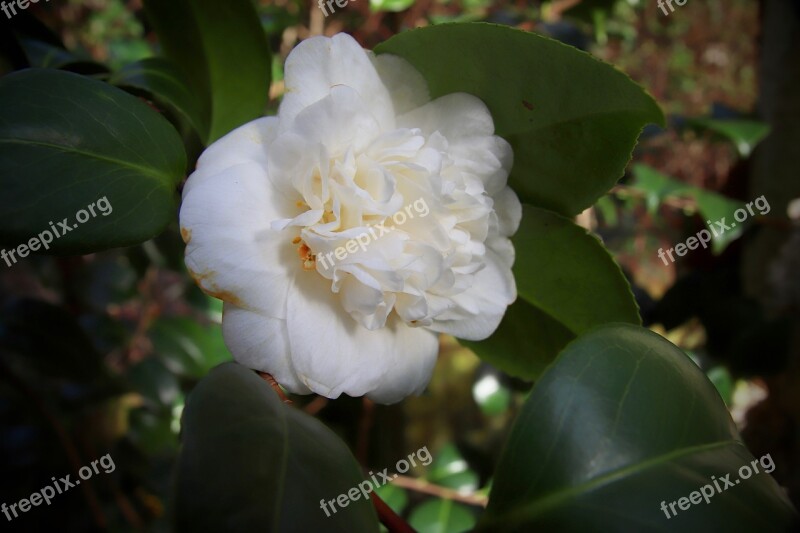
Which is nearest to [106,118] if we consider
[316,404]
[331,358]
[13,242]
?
[13,242]

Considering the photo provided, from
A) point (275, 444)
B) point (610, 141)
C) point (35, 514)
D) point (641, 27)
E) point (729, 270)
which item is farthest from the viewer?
point (641, 27)

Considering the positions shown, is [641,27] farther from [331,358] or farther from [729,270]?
[331,358]

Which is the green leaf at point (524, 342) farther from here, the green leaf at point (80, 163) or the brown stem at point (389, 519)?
the green leaf at point (80, 163)

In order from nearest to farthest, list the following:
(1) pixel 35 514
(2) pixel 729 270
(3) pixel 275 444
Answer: (3) pixel 275 444
(1) pixel 35 514
(2) pixel 729 270

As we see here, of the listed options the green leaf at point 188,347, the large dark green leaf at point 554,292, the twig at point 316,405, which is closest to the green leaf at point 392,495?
the twig at point 316,405

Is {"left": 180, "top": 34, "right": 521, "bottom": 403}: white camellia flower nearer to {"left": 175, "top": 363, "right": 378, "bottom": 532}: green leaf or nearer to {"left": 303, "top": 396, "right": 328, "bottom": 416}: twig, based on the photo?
{"left": 175, "top": 363, "right": 378, "bottom": 532}: green leaf

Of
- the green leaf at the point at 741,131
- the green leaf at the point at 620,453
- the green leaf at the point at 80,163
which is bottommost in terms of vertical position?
the green leaf at the point at 741,131

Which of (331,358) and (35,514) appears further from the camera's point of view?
(35,514)
